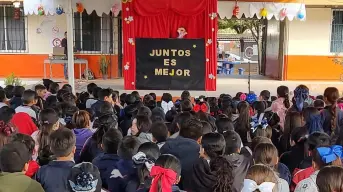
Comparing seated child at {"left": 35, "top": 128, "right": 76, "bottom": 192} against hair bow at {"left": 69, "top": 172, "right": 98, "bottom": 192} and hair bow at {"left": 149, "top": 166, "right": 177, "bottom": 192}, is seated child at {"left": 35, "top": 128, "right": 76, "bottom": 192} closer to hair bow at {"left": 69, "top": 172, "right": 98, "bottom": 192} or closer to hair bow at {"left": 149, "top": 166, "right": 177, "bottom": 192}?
hair bow at {"left": 69, "top": 172, "right": 98, "bottom": 192}

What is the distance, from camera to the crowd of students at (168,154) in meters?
2.49

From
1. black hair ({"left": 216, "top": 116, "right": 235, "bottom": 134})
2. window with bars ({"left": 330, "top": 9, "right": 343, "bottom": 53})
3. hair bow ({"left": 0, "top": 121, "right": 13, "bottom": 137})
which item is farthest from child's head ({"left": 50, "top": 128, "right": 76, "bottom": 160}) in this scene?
window with bars ({"left": 330, "top": 9, "right": 343, "bottom": 53})

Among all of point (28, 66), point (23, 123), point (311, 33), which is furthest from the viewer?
point (28, 66)

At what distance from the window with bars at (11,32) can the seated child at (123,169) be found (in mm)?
11535

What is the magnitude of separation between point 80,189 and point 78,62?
10.8 meters

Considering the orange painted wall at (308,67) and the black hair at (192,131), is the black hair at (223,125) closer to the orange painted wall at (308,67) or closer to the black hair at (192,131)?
the black hair at (192,131)

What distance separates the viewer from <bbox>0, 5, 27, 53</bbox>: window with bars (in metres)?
13.8

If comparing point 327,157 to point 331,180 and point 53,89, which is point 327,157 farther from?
point 53,89

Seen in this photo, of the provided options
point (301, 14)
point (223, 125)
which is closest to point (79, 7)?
point (301, 14)

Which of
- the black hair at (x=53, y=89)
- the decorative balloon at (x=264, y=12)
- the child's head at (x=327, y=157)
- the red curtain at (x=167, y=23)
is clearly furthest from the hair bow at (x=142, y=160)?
the decorative balloon at (x=264, y=12)

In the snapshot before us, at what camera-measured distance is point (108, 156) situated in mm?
3291

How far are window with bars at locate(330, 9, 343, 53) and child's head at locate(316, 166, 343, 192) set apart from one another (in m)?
12.3

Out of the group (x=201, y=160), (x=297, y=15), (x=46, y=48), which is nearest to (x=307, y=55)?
(x=297, y=15)

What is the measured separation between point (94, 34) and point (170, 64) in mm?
3935
